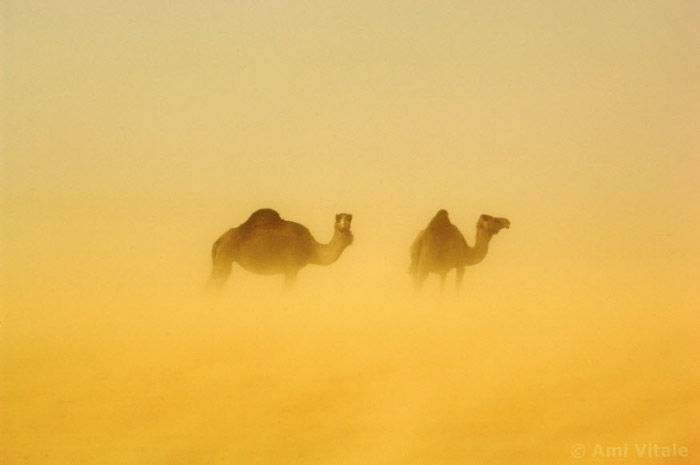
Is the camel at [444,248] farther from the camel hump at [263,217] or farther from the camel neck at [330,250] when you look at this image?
the camel hump at [263,217]

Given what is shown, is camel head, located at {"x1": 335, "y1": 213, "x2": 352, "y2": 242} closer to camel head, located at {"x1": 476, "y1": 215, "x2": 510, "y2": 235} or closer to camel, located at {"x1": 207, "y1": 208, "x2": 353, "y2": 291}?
camel, located at {"x1": 207, "y1": 208, "x2": 353, "y2": 291}

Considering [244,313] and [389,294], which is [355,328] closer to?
[389,294]

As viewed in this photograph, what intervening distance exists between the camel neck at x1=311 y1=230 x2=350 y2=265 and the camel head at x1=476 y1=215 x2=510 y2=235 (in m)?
0.41

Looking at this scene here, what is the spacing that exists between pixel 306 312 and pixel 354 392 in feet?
0.89

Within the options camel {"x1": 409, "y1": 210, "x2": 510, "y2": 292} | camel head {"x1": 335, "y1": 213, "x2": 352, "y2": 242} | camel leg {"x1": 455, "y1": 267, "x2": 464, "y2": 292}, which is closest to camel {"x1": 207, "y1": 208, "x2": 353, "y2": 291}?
camel head {"x1": 335, "y1": 213, "x2": 352, "y2": 242}

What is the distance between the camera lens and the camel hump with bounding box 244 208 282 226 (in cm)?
249

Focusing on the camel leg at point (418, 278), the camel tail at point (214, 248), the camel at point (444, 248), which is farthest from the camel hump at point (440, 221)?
the camel tail at point (214, 248)

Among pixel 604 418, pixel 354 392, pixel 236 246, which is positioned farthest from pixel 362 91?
pixel 604 418

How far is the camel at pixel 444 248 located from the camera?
2559 millimetres

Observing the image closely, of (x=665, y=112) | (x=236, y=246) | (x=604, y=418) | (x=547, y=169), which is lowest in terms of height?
(x=604, y=418)

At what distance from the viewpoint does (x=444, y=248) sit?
2.57 metres

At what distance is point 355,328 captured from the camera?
99.1 inches

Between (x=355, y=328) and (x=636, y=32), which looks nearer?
(x=355, y=328)

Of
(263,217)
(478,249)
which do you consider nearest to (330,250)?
(263,217)
